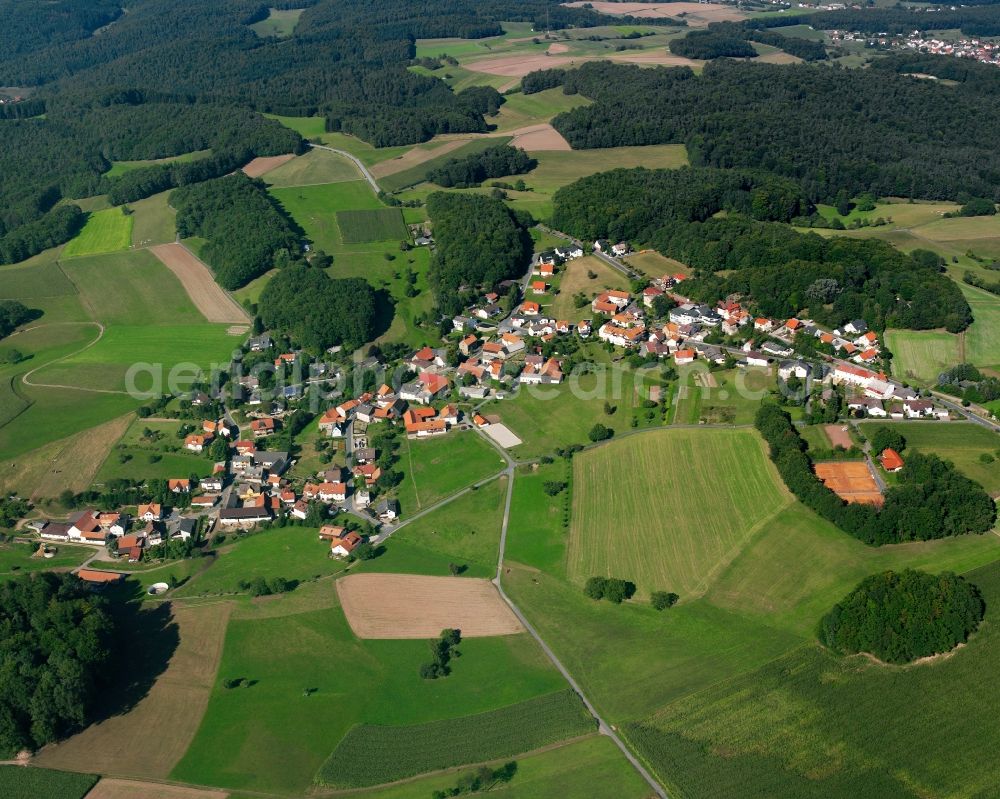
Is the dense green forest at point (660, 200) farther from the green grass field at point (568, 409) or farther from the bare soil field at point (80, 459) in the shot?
the bare soil field at point (80, 459)

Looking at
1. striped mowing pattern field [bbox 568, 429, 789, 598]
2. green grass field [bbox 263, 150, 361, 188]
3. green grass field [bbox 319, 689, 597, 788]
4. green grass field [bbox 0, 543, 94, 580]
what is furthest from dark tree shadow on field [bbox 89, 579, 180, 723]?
green grass field [bbox 263, 150, 361, 188]

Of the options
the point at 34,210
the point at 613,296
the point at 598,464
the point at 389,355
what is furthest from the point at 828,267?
the point at 34,210

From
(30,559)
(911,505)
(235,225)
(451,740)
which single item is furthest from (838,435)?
(235,225)

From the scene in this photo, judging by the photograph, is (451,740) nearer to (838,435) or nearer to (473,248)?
(838,435)

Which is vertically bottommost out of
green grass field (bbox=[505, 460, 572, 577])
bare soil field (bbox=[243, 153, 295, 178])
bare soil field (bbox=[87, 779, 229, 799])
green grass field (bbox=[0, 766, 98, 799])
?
bare soil field (bbox=[87, 779, 229, 799])

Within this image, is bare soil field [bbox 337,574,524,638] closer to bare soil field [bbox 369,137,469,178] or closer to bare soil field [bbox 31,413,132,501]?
bare soil field [bbox 31,413,132,501]
